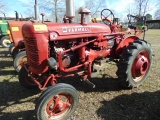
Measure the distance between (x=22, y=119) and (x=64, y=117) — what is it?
0.71 m

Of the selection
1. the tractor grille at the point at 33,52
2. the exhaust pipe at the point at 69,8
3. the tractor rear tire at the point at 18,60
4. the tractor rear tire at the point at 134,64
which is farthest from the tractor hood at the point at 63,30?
the tractor rear tire at the point at 18,60

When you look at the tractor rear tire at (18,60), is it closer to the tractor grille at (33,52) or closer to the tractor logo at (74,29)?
the tractor grille at (33,52)

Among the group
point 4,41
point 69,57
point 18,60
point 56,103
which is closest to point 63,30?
point 69,57

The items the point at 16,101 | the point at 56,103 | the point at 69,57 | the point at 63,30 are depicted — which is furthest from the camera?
the point at 16,101

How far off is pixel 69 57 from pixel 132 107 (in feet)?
4.91

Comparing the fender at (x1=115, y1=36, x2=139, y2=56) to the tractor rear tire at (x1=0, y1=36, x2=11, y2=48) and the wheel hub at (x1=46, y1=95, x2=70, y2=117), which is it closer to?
the wheel hub at (x1=46, y1=95, x2=70, y2=117)

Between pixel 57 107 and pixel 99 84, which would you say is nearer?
pixel 57 107

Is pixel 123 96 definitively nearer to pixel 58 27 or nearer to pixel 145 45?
pixel 145 45

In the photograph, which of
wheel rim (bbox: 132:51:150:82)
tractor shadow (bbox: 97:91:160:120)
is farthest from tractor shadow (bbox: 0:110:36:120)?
wheel rim (bbox: 132:51:150:82)

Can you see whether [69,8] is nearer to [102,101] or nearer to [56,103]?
[56,103]

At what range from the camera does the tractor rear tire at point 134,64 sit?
371cm

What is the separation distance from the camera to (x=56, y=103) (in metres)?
2.82

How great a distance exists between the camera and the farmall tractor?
2.84 metres

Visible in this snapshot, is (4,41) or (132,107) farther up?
(4,41)
